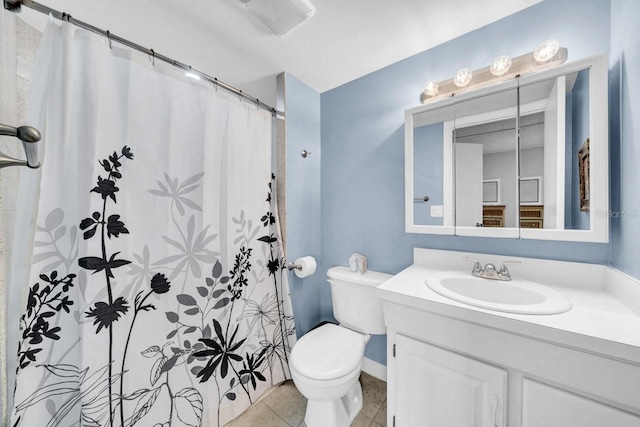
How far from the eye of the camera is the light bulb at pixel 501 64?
3.76 ft

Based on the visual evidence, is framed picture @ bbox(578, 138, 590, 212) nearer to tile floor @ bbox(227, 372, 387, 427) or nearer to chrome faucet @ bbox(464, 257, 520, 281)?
chrome faucet @ bbox(464, 257, 520, 281)

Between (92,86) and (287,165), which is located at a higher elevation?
(92,86)

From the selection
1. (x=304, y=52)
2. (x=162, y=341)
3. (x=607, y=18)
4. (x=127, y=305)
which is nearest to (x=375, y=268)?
(x=162, y=341)

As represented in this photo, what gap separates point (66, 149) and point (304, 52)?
128 centimetres

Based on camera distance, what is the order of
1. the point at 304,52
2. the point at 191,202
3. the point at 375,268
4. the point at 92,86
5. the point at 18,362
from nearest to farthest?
the point at 18,362 → the point at 92,86 → the point at 191,202 → the point at 304,52 → the point at 375,268

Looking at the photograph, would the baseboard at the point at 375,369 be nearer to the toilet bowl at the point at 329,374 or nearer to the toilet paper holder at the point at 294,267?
the toilet bowl at the point at 329,374

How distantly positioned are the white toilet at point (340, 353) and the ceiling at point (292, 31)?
1443 millimetres

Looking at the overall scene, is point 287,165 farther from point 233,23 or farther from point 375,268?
point 375,268

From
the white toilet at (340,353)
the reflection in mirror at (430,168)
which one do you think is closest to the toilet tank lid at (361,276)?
the white toilet at (340,353)

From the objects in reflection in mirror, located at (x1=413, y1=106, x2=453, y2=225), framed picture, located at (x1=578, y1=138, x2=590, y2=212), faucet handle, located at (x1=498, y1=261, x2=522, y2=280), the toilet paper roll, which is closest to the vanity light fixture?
reflection in mirror, located at (x1=413, y1=106, x2=453, y2=225)

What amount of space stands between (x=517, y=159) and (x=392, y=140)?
0.69 m

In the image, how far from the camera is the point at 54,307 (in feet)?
2.76

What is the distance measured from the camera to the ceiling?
108 centimetres

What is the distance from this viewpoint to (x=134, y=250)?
3.27 feet
